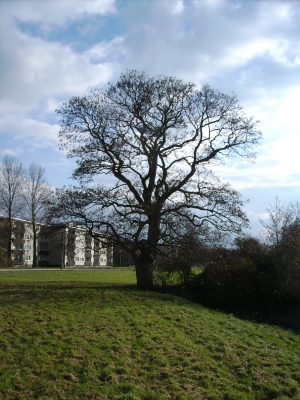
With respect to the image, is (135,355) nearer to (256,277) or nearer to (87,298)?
→ (87,298)

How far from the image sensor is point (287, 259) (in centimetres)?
1838

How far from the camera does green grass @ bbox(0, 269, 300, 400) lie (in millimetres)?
7059

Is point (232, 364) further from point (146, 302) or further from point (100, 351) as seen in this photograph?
point (146, 302)

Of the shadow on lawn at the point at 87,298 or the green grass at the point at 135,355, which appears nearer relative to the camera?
the green grass at the point at 135,355

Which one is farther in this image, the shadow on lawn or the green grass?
the shadow on lawn

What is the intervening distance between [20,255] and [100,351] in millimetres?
77808

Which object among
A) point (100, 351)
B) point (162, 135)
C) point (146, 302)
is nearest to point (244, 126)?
point (162, 135)

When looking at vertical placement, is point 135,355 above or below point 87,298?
below

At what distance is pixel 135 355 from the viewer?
855cm

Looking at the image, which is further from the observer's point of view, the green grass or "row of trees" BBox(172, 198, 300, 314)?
"row of trees" BBox(172, 198, 300, 314)

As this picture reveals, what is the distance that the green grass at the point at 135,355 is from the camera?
278 inches

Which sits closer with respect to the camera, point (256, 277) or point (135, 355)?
point (135, 355)

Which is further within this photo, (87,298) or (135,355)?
(87,298)

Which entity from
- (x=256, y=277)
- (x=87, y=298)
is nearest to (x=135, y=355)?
(x=87, y=298)
